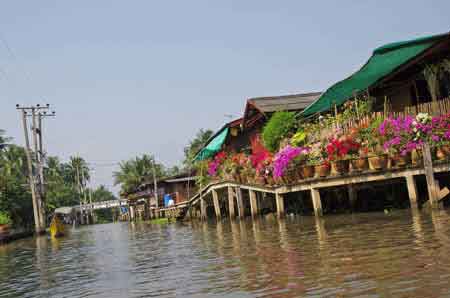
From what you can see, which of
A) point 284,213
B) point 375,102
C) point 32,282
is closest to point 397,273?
point 32,282

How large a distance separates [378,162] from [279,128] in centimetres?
785

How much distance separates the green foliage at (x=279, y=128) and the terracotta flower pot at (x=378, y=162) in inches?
299

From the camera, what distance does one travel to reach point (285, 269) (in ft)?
24.1

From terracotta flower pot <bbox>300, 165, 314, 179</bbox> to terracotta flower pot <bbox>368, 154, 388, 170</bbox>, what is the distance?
2.17 m

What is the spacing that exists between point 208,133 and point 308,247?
57886 mm

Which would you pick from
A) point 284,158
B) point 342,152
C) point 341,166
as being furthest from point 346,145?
point 284,158

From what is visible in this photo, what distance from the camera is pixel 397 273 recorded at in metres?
5.97

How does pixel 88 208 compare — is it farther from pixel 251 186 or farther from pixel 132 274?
pixel 132 274

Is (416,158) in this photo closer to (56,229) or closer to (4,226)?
(56,229)

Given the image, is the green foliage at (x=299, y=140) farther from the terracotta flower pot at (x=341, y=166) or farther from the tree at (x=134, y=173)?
the tree at (x=134, y=173)

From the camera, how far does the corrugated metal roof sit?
2609cm

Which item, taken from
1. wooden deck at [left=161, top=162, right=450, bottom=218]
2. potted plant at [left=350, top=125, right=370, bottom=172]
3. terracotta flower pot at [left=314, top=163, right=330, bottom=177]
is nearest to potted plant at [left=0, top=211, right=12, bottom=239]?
wooden deck at [left=161, top=162, right=450, bottom=218]

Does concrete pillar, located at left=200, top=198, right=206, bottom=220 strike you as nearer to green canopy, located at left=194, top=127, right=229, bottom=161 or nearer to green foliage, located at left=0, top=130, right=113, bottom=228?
green canopy, located at left=194, top=127, right=229, bottom=161

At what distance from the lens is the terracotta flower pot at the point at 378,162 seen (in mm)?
14922
